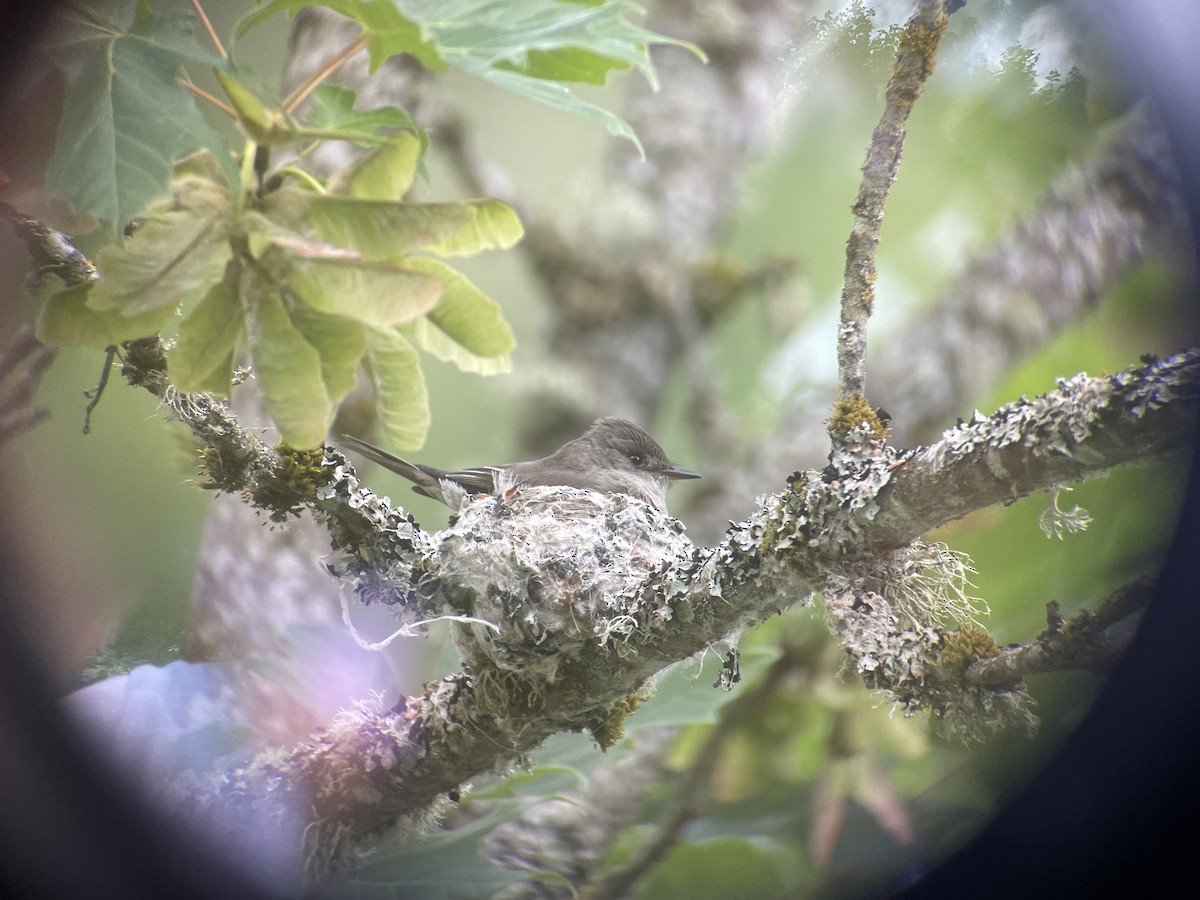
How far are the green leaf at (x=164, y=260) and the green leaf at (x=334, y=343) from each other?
53mm

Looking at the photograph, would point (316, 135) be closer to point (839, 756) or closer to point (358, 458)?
point (358, 458)

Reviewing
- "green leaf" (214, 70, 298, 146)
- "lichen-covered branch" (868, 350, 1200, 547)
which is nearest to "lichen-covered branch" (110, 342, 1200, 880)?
"lichen-covered branch" (868, 350, 1200, 547)

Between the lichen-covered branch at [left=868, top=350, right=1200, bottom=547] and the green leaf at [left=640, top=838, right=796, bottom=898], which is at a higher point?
the lichen-covered branch at [left=868, top=350, right=1200, bottom=547]

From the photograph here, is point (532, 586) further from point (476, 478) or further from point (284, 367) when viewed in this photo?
point (284, 367)

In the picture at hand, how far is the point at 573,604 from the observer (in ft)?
2.60

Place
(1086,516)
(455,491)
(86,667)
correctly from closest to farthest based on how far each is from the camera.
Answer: (1086,516) → (86,667) → (455,491)

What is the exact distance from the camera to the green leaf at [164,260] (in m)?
0.49

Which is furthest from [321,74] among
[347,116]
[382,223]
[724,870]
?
[724,870]

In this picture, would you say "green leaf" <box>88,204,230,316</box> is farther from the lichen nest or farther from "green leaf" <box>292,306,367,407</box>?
the lichen nest

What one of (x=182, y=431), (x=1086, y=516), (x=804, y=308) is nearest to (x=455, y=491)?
(x=182, y=431)

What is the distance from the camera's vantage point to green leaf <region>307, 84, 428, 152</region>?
1.77ft

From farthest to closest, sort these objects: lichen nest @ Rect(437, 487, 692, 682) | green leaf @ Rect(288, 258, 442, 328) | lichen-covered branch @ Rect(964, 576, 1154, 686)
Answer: lichen nest @ Rect(437, 487, 692, 682) < lichen-covered branch @ Rect(964, 576, 1154, 686) < green leaf @ Rect(288, 258, 442, 328)

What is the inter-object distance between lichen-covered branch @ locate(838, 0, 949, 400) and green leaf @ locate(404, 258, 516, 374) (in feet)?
0.87

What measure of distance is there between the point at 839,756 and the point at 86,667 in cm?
61
